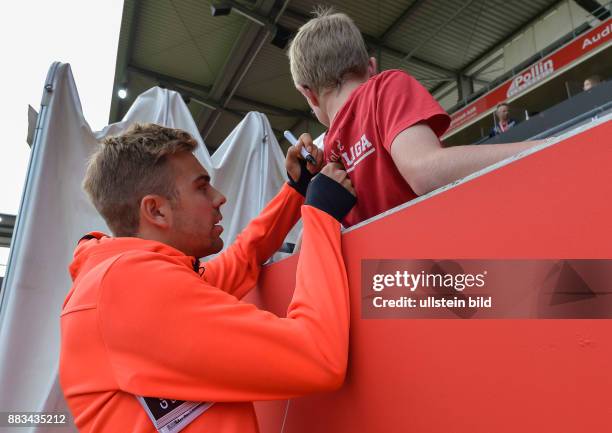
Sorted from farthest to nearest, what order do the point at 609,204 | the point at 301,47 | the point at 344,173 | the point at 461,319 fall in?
the point at 301,47 → the point at 344,173 → the point at 461,319 → the point at 609,204

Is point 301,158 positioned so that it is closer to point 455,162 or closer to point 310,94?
point 310,94

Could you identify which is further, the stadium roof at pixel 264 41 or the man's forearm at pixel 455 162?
the stadium roof at pixel 264 41

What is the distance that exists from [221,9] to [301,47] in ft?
21.3

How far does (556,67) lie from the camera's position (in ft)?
23.1

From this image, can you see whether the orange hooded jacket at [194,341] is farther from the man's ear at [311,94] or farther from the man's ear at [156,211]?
the man's ear at [311,94]

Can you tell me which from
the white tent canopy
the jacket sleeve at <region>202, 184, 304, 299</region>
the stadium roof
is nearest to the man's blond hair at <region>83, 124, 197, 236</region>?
the jacket sleeve at <region>202, 184, 304, 299</region>

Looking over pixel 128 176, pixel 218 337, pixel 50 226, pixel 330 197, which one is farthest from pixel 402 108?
pixel 50 226

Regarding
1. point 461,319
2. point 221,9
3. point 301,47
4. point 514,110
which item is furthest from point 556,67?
point 461,319

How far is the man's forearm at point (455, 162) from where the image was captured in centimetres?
52

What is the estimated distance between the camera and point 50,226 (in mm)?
1435

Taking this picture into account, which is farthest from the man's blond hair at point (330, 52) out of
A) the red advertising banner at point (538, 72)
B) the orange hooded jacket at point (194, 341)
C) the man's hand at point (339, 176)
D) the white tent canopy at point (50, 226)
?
the red advertising banner at point (538, 72)

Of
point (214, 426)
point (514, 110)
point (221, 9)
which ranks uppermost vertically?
point (221, 9)

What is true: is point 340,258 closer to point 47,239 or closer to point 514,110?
point 47,239

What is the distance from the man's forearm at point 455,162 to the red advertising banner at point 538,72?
5646 mm
